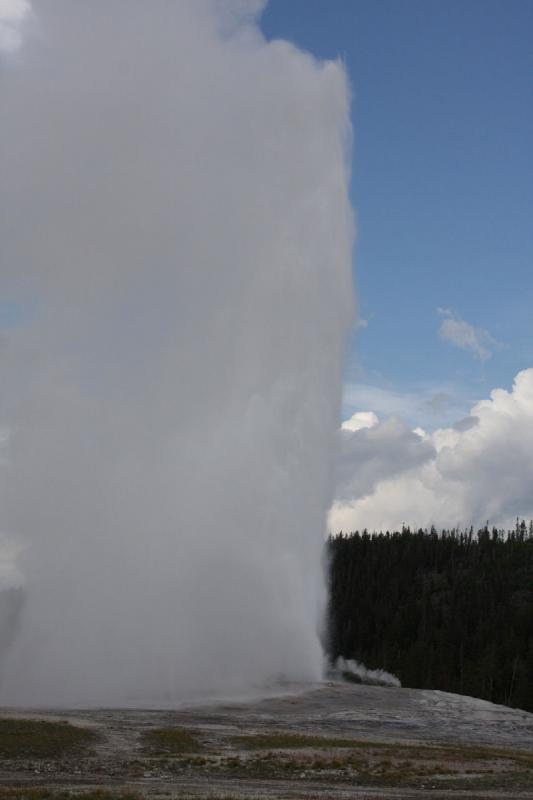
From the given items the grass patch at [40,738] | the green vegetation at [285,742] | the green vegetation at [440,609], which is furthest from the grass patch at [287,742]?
the green vegetation at [440,609]

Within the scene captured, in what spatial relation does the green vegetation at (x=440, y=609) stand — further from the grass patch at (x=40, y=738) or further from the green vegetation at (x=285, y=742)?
the grass patch at (x=40, y=738)

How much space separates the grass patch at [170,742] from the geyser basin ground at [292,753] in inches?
1.9

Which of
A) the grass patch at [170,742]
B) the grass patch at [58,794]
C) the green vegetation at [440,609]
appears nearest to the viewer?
the grass patch at [58,794]

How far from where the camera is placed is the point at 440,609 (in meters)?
132

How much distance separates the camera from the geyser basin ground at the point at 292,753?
21125 millimetres

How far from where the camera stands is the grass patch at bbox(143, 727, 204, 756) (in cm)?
2739

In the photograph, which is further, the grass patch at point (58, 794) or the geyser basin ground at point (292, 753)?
Answer: the geyser basin ground at point (292, 753)

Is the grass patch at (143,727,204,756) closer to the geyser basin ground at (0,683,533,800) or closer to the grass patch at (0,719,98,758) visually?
the geyser basin ground at (0,683,533,800)

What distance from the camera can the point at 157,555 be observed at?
56188 mm

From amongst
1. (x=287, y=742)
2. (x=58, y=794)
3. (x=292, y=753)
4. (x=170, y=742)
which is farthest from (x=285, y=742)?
(x=58, y=794)

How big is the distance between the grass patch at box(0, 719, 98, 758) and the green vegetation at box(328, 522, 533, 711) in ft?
229

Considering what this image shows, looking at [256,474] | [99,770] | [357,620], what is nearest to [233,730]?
[99,770]

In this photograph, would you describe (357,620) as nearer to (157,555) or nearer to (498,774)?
(157,555)

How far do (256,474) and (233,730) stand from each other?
27942 millimetres
